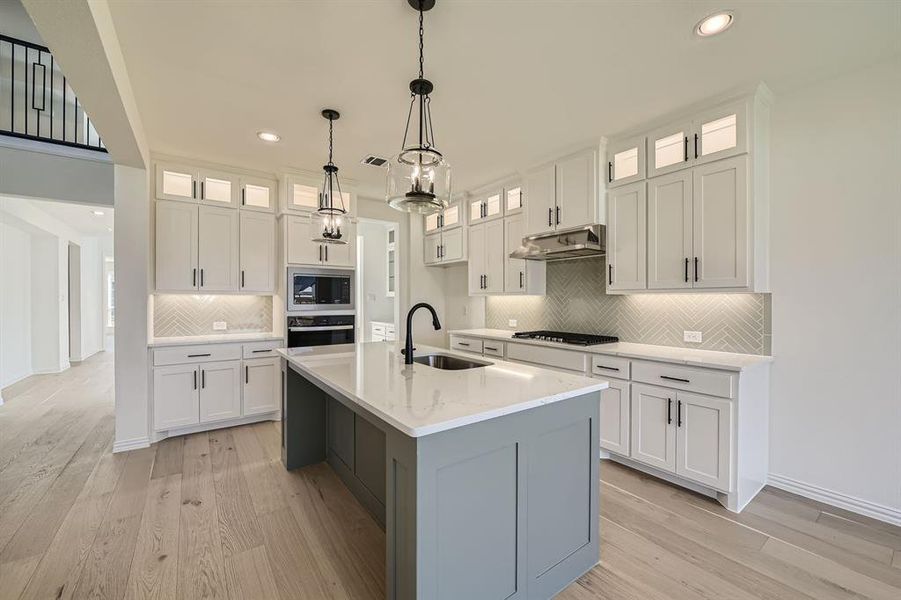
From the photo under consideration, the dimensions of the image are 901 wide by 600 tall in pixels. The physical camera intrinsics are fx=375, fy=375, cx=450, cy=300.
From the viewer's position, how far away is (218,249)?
3.94 m

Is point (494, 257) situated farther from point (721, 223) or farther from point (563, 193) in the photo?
point (721, 223)

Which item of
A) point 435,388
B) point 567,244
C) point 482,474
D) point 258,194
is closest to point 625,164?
point 567,244

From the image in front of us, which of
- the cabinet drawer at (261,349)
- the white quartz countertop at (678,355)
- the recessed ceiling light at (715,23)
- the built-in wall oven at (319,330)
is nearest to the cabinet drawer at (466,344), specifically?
the white quartz countertop at (678,355)

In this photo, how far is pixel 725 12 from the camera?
1.81m

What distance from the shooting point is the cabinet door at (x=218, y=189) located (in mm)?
3875

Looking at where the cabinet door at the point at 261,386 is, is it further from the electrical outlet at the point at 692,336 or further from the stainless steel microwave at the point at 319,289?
the electrical outlet at the point at 692,336

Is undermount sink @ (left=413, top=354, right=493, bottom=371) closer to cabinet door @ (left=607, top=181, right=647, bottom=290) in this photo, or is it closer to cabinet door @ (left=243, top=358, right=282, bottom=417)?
cabinet door @ (left=607, top=181, right=647, bottom=290)

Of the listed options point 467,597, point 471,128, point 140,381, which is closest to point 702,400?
point 467,597

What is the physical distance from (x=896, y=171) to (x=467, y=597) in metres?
3.25

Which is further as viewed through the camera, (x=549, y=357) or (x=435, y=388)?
(x=549, y=357)

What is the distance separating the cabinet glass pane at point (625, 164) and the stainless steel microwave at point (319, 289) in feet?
9.91

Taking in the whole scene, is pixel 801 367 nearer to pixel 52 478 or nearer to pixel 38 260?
pixel 52 478

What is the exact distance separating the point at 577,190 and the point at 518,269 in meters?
1.06

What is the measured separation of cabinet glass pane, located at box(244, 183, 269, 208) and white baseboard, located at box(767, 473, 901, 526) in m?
5.20
